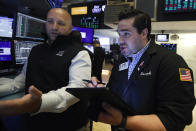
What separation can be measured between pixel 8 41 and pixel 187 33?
391 centimetres

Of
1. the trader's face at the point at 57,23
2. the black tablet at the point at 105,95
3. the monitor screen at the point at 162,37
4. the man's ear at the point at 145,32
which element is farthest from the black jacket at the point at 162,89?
the monitor screen at the point at 162,37

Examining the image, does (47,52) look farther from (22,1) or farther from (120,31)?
(22,1)

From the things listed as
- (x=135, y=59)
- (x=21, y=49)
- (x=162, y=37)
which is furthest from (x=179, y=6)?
(x=21, y=49)

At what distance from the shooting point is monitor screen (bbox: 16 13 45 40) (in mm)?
1524

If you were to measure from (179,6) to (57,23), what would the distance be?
5.80 feet

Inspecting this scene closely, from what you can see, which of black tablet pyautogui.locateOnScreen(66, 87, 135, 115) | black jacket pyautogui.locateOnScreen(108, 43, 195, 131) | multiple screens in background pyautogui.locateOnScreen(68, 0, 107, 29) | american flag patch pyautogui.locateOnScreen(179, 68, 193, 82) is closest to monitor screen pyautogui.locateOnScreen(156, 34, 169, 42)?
multiple screens in background pyautogui.locateOnScreen(68, 0, 107, 29)

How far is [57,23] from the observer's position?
1.27m

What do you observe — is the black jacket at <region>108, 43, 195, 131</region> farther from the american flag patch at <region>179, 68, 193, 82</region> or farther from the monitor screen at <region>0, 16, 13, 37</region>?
the monitor screen at <region>0, 16, 13, 37</region>

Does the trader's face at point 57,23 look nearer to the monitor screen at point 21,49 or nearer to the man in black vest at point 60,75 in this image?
the man in black vest at point 60,75

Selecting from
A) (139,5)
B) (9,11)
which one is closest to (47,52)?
(9,11)

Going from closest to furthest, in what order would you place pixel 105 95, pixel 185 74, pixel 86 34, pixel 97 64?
pixel 105 95, pixel 185 74, pixel 97 64, pixel 86 34

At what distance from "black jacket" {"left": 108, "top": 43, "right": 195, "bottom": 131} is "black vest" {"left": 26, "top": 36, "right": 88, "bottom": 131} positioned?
40cm

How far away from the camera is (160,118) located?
778 mm

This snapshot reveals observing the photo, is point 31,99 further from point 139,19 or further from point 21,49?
point 21,49
